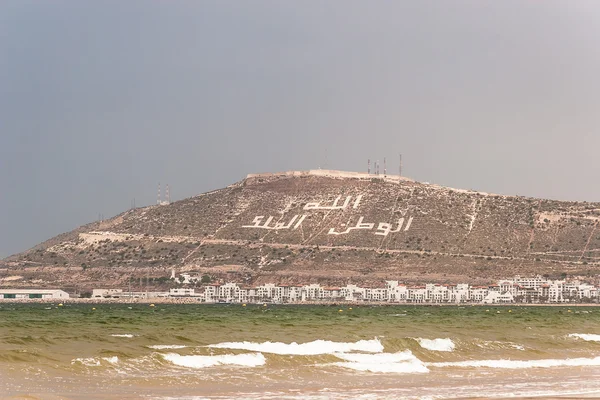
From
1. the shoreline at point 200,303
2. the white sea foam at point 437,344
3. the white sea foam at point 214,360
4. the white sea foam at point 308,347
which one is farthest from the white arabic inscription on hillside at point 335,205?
the white sea foam at point 214,360

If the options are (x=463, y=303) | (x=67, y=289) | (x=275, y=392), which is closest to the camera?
(x=275, y=392)

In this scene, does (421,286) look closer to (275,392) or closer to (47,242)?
(47,242)

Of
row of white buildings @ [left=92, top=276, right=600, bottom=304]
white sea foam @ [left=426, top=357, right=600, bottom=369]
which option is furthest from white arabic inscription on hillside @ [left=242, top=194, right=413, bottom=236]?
white sea foam @ [left=426, top=357, right=600, bottom=369]

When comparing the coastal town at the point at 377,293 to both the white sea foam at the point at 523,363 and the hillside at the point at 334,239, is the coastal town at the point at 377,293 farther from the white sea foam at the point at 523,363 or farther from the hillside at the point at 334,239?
the white sea foam at the point at 523,363

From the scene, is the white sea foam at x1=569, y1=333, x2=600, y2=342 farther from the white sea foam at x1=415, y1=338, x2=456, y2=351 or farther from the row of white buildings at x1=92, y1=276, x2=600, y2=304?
the row of white buildings at x1=92, y1=276, x2=600, y2=304

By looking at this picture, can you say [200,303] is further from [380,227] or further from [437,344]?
[437,344]

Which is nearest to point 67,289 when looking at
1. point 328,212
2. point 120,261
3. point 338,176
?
point 120,261
